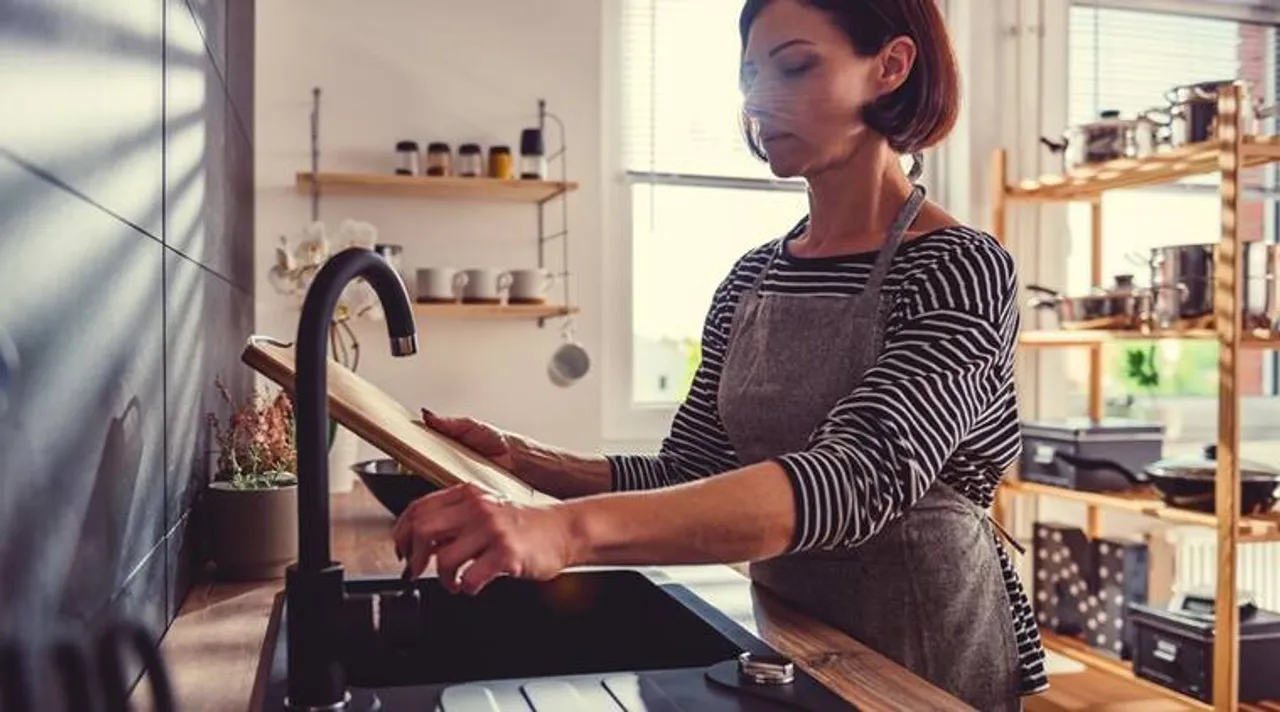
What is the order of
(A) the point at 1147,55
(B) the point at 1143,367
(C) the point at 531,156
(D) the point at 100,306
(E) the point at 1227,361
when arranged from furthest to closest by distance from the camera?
(A) the point at 1147,55
(B) the point at 1143,367
(C) the point at 531,156
(E) the point at 1227,361
(D) the point at 100,306

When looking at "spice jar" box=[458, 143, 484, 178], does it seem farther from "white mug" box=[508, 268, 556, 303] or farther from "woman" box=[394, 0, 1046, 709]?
"woman" box=[394, 0, 1046, 709]

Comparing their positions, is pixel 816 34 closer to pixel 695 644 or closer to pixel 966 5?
pixel 695 644

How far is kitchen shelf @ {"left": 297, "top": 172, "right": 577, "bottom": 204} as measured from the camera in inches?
104

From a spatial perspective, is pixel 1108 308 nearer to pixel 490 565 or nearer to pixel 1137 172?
pixel 1137 172

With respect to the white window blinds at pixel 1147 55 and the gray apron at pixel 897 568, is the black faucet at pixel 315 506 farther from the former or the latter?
the white window blinds at pixel 1147 55

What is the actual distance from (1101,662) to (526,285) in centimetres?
168

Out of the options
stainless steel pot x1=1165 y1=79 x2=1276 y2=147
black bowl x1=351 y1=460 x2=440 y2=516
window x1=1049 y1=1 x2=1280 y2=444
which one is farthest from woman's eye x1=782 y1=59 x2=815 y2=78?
window x1=1049 y1=1 x2=1280 y2=444

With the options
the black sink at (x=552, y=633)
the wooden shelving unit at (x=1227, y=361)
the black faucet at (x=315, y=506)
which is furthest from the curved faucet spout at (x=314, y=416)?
the wooden shelving unit at (x=1227, y=361)

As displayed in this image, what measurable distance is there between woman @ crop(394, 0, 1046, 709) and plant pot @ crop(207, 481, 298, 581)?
0.26 m

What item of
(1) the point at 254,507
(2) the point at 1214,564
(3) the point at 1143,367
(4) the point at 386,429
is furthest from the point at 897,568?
(2) the point at 1214,564

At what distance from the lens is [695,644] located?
1028 mm

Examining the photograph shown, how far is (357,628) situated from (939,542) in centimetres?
64

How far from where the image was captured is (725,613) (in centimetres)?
104

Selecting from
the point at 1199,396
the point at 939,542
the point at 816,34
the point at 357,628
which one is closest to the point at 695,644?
the point at 939,542
